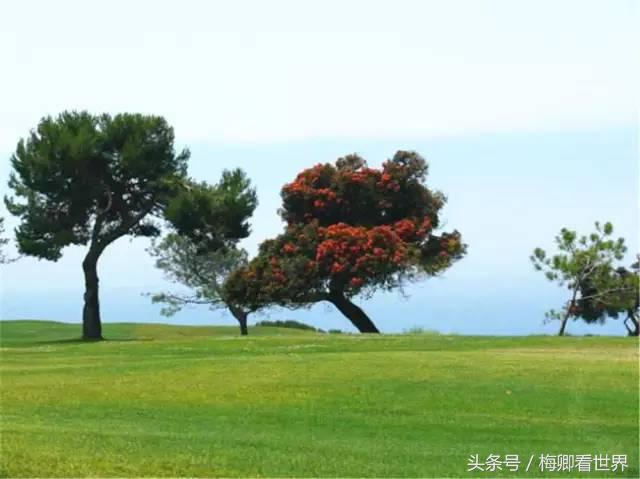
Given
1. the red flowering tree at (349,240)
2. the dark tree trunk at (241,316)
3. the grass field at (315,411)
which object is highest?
the red flowering tree at (349,240)

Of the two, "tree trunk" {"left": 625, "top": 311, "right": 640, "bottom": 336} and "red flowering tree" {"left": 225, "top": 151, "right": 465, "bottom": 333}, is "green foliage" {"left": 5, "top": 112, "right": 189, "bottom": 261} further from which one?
"tree trunk" {"left": 625, "top": 311, "right": 640, "bottom": 336}

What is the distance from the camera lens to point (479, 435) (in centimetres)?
1573

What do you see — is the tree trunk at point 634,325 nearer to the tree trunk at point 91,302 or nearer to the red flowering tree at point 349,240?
the red flowering tree at point 349,240

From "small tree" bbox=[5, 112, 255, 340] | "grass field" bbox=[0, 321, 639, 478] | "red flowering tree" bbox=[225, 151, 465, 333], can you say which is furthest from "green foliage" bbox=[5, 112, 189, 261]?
"grass field" bbox=[0, 321, 639, 478]

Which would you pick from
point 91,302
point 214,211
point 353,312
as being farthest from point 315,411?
point 353,312

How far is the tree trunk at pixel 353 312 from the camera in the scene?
4934 cm

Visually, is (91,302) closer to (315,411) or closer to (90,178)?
(90,178)

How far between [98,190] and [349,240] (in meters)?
10.1

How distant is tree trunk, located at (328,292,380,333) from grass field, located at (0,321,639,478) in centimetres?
1828

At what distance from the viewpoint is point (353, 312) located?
50.3 metres

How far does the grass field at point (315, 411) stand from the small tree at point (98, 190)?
1561 centimetres

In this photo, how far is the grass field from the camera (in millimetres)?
12930

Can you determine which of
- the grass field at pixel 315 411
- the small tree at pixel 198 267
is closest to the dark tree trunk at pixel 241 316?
the small tree at pixel 198 267

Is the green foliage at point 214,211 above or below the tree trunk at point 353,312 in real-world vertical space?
above
